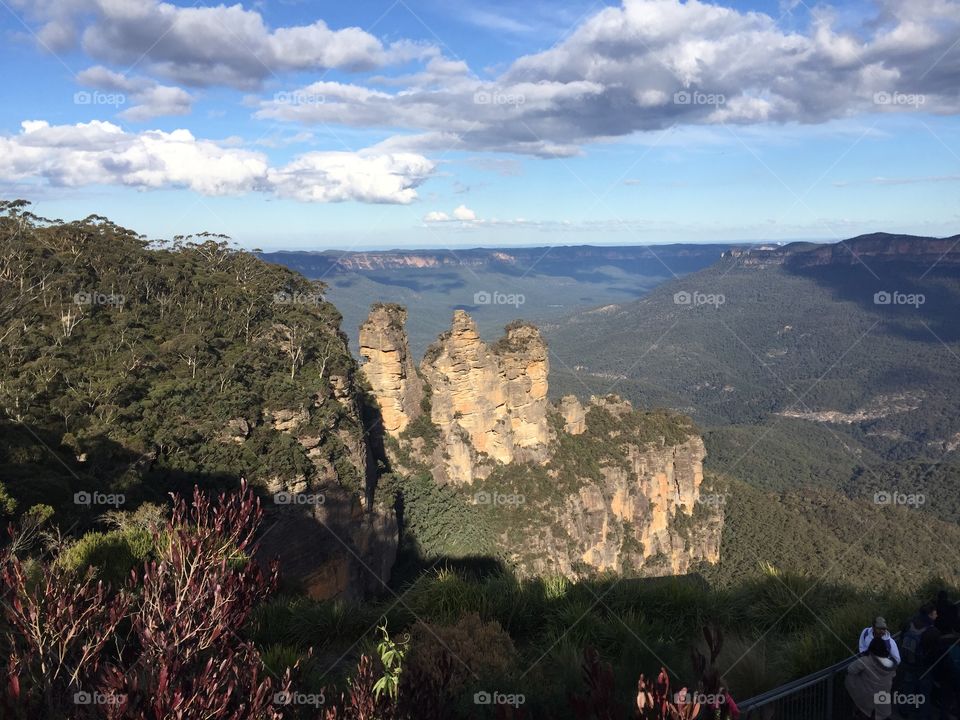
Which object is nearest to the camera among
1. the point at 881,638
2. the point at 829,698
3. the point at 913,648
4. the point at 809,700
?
the point at 809,700

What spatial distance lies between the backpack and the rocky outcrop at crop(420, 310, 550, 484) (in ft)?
124

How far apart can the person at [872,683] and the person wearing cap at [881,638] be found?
6cm

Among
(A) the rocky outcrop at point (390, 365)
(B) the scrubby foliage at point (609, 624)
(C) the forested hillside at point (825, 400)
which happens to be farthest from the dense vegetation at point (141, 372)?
(C) the forested hillside at point (825, 400)

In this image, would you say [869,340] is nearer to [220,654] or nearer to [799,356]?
[799,356]

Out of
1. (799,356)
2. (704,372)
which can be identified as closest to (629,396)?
(704,372)

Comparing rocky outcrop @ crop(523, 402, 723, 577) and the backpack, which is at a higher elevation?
the backpack

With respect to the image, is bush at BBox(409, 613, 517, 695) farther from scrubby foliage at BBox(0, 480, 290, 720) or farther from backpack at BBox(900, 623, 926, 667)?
backpack at BBox(900, 623, 926, 667)

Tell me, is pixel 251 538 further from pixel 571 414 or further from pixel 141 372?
pixel 571 414

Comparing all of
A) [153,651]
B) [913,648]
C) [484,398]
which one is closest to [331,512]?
[484,398]

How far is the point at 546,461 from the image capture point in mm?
52375

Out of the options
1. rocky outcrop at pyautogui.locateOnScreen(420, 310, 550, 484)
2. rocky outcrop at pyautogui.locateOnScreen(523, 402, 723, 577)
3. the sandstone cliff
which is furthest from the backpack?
rocky outcrop at pyautogui.locateOnScreen(420, 310, 550, 484)

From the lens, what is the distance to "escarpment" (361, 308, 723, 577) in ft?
147

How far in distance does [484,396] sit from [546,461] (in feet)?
29.0

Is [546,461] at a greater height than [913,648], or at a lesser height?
lesser
